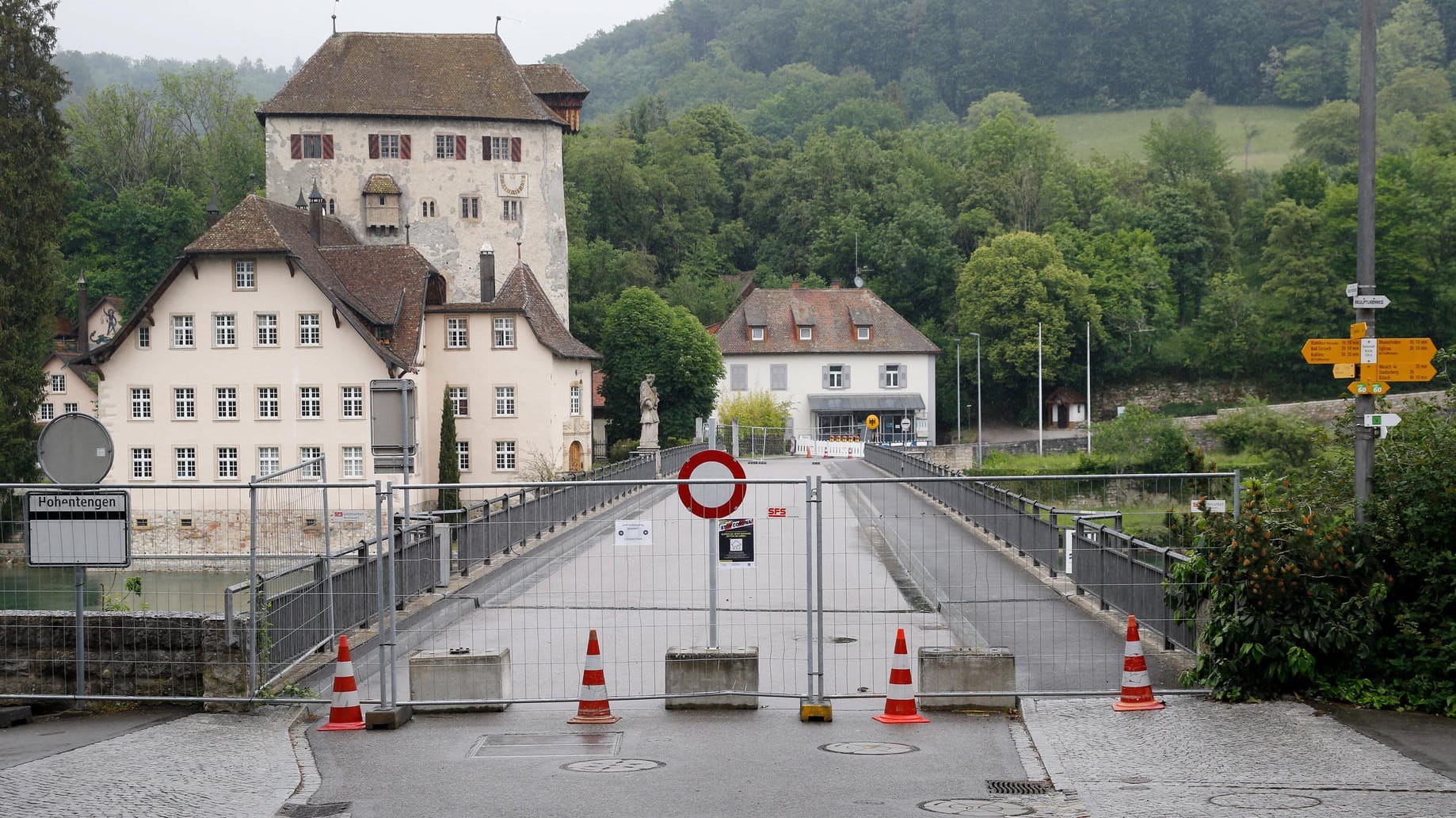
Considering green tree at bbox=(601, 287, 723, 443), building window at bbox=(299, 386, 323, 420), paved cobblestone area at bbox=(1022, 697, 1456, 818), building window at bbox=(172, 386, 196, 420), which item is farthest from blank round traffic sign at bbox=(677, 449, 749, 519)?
green tree at bbox=(601, 287, 723, 443)

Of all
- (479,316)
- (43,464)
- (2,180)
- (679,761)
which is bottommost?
(679,761)

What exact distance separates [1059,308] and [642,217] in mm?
34004

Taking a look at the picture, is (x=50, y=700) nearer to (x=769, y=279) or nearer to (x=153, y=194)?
(x=153, y=194)

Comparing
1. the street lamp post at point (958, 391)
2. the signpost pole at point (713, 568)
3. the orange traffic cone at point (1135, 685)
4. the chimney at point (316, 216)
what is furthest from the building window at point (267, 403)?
the orange traffic cone at point (1135, 685)

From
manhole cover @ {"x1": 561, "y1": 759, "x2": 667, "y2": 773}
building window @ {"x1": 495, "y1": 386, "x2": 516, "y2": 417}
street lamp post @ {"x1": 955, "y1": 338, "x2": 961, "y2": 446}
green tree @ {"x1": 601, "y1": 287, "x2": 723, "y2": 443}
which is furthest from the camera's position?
street lamp post @ {"x1": 955, "y1": 338, "x2": 961, "y2": 446}

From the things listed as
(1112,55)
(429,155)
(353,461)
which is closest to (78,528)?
(353,461)

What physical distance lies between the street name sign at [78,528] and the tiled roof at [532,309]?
2028 inches

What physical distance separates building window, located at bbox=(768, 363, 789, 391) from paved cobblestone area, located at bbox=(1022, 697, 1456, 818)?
82.1 m

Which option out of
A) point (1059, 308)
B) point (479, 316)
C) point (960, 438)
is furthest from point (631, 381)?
point (1059, 308)

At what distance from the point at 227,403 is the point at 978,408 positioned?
4517cm

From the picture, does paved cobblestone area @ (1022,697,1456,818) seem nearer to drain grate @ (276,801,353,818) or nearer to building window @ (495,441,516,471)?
drain grate @ (276,801,353,818)

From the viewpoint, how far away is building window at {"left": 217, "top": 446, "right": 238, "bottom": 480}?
191ft

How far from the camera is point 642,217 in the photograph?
113 meters

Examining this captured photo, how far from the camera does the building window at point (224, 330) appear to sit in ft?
187
